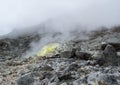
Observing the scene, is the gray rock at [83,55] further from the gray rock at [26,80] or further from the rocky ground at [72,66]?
the gray rock at [26,80]

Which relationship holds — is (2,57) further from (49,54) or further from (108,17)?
(108,17)

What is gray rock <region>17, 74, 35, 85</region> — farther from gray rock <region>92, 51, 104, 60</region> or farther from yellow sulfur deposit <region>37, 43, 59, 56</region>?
yellow sulfur deposit <region>37, 43, 59, 56</region>

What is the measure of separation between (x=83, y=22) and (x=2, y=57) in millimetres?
14129

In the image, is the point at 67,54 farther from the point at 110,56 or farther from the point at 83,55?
the point at 110,56

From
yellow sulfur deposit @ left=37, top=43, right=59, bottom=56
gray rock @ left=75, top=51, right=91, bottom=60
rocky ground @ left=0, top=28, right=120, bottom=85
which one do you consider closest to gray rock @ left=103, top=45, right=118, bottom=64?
rocky ground @ left=0, top=28, right=120, bottom=85

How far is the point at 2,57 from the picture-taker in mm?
30562

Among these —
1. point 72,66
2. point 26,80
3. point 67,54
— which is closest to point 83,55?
point 67,54

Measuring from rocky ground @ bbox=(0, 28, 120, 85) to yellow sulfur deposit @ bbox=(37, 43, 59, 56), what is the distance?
166 centimetres

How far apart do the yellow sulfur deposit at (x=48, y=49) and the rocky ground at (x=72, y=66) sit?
5.46 ft

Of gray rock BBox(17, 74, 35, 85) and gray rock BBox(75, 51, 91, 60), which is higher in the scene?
gray rock BBox(75, 51, 91, 60)

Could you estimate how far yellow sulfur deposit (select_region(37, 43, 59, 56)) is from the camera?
29.4 metres

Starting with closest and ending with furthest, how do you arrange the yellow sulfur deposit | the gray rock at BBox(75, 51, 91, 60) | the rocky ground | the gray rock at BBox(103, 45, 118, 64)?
the rocky ground, the gray rock at BBox(103, 45, 118, 64), the gray rock at BBox(75, 51, 91, 60), the yellow sulfur deposit

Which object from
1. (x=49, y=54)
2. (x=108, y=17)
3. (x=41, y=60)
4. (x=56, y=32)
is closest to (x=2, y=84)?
(x=41, y=60)

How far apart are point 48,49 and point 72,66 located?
419 inches
